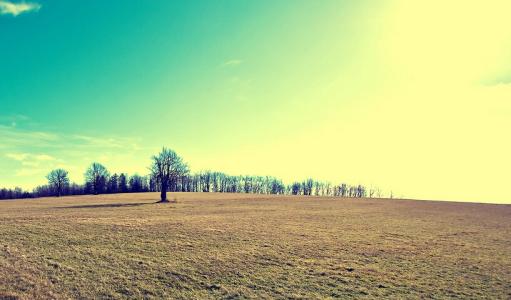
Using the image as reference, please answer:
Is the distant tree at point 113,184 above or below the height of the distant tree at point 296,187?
above

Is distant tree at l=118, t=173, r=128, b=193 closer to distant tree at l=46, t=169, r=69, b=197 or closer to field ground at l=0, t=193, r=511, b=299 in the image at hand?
distant tree at l=46, t=169, r=69, b=197

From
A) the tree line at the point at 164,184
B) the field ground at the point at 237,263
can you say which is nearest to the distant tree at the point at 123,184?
the tree line at the point at 164,184

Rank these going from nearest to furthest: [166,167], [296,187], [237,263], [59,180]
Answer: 1. [237,263]
2. [166,167]
3. [59,180]
4. [296,187]

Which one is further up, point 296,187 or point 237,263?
point 237,263

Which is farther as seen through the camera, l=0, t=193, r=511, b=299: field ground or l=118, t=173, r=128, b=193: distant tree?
l=118, t=173, r=128, b=193: distant tree

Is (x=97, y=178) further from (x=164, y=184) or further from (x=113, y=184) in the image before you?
(x=164, y=184)

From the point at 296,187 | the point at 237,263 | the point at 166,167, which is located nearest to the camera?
the point at 237,263

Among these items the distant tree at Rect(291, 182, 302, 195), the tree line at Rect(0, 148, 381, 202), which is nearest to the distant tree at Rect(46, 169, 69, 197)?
the tree line at Rect(0, 148, 381, 202)

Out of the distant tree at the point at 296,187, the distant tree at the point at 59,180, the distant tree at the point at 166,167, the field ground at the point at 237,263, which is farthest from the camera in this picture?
the distant tree at the point at 296,187

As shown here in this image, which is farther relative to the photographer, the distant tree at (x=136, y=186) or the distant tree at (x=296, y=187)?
the distant tree at (x=296, y=187)

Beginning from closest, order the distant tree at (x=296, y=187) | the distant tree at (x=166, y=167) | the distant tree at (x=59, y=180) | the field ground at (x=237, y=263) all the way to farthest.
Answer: the field ground at (x=237, y=263) → the distant tree at (x=166, y=167) → the distant tree at (x=59, y=180) → the distant tree at (x=296, y=187)

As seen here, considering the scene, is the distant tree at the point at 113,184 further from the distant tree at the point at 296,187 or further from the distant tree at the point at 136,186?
the distant tree at the point at 296,187

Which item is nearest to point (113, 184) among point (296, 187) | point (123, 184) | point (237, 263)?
point (123, 184)

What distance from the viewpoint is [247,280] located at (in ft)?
48.1
